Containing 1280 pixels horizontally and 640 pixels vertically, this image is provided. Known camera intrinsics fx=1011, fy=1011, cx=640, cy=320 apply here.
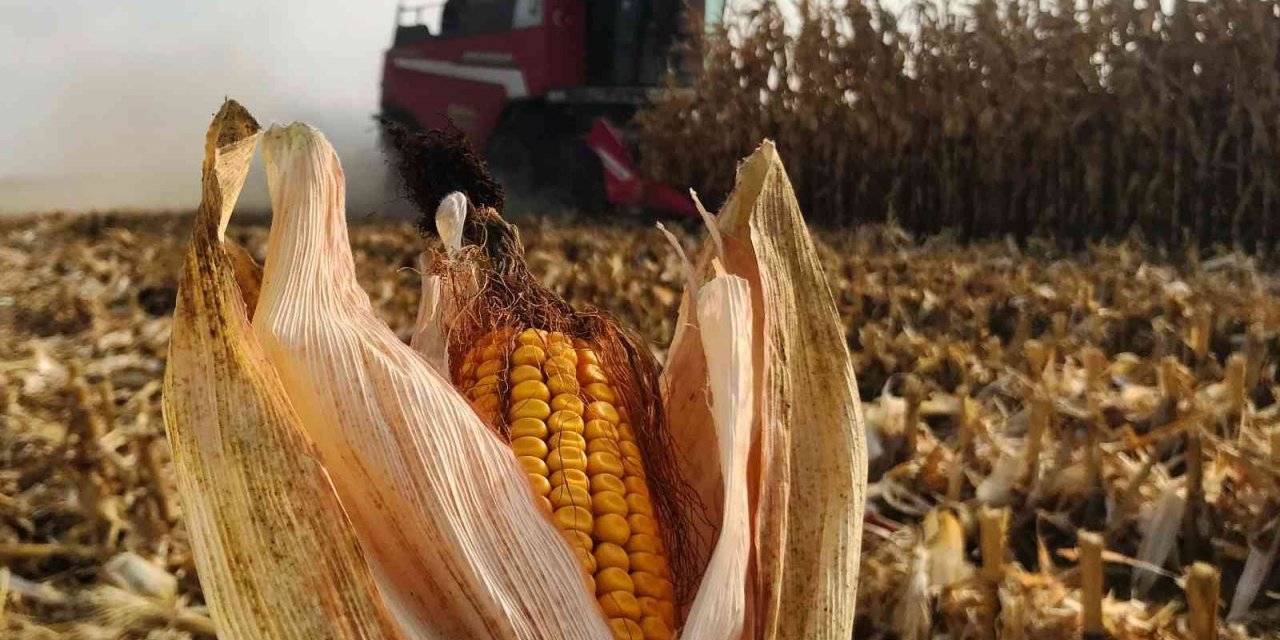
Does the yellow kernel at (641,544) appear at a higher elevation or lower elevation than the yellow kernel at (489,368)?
lower

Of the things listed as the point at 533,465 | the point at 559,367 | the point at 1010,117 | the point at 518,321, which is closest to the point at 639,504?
the point at 533,465

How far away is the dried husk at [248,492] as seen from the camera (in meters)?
1.02

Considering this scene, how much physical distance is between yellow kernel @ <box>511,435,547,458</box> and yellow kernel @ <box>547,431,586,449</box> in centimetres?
1

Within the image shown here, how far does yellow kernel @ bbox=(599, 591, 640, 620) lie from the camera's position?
1113 millimetres

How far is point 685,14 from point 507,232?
9109 mm

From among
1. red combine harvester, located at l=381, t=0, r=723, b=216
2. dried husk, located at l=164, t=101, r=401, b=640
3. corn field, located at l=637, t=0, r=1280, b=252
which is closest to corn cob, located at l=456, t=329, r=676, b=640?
dried husk, located at l=164, t=101, r=401, b=640

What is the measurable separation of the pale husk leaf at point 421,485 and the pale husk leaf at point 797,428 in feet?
0.71

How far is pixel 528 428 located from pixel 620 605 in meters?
0.28

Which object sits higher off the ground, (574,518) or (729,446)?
(729,446)

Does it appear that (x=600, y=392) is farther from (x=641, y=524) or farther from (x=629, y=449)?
(x=641, y=524)

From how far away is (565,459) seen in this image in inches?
49.4

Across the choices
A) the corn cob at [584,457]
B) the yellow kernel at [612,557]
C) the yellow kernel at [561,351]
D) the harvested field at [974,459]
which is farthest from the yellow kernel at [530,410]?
the harvested field at [974,459]

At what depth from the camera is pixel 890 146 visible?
30.4 ft

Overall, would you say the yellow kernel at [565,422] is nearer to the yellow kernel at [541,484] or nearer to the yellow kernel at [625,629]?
the yellow kernel at [541,484]
